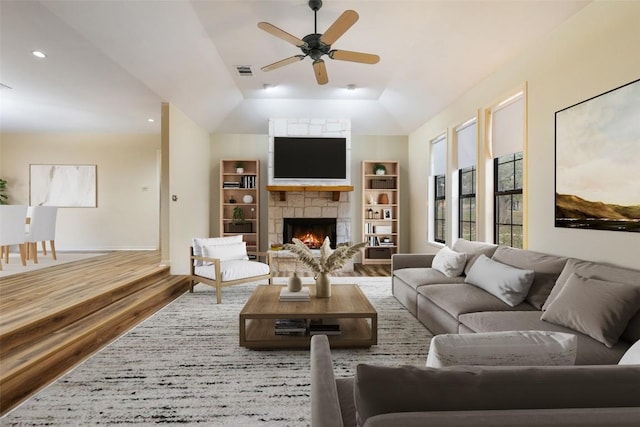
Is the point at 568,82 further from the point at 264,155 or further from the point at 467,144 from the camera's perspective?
the point at 264,155

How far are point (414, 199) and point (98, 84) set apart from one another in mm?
5846

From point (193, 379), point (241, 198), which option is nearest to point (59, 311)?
point (193, 379)

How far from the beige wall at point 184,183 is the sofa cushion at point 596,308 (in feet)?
16.3

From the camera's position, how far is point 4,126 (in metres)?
6.70

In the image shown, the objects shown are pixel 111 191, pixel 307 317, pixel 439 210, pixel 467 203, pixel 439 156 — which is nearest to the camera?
pixel 307 317

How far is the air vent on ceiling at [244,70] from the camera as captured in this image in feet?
16.6

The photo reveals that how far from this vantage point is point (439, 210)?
20.4 ft

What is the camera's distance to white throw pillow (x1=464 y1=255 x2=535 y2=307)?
2.71 m

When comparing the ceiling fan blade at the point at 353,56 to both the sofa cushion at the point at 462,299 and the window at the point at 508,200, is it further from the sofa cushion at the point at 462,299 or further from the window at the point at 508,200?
the sofa cushion at the point at 462,299

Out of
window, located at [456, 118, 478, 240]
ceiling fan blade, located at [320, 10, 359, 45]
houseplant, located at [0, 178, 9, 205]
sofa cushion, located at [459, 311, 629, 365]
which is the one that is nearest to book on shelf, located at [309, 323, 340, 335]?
sofa cushion, located at [459, 311, 629, 365]

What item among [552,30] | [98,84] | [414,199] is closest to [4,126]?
[98,84]

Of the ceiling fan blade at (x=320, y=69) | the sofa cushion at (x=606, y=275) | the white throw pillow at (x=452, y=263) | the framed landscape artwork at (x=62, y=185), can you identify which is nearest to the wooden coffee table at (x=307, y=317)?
the white throw pillow at (x=452, y=263)

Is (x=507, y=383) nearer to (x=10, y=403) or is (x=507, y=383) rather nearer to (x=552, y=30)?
(x=10, y=403)

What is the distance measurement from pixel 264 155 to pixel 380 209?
9.24 feet
